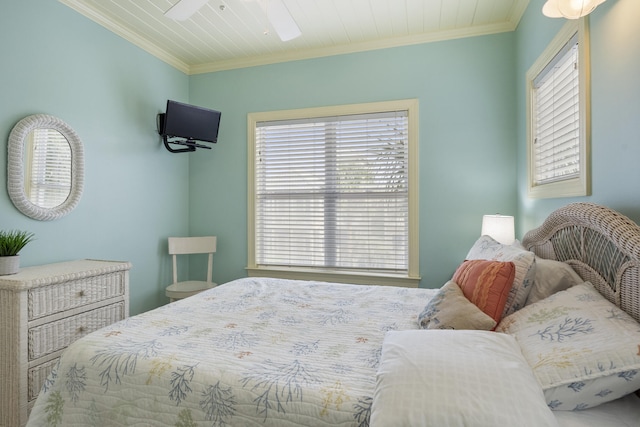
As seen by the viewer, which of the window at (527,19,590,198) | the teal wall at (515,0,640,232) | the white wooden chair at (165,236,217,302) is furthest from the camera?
the white wooden chair at (165,236,217,302)

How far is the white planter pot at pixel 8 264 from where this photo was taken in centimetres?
191

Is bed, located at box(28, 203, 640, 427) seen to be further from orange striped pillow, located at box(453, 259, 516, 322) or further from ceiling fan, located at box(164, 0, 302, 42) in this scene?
ceiling fan, located at box(164, 0, 302, 42)

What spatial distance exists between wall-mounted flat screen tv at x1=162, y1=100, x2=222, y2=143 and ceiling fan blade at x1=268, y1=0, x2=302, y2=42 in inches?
53.7

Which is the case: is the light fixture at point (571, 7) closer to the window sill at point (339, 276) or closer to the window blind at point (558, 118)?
the window blind at point (558, 118)

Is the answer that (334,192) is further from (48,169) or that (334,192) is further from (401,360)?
(401,360)

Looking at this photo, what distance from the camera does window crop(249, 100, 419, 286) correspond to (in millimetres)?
3141

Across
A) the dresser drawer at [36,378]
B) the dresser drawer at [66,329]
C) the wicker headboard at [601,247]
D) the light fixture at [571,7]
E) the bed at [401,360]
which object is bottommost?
the dresser drawer at [36,378]

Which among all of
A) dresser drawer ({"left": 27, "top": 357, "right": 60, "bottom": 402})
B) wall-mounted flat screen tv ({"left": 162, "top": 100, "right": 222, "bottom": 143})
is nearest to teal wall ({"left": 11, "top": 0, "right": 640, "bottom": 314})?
wall-mounted flat screen tv ({"left": 162, "top": 100, "right": 222, "bottom": 143})

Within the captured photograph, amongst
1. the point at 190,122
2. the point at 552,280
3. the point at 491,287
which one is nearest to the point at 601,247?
the point at 552,280

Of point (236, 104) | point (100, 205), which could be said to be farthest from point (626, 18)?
point (100, 205)

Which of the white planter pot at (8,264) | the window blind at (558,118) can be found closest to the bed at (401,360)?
the window blind at (558,118)

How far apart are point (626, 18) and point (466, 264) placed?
114 cm

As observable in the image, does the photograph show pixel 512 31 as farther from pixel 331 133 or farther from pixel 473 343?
pixel 473 343

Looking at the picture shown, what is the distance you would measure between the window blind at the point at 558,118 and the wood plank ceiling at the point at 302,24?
0.78m
